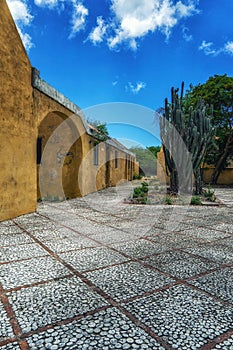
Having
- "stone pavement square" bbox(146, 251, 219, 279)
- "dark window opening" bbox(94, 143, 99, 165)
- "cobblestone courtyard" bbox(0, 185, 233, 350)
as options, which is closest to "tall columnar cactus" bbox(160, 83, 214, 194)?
"dark window opening" bbox(94, 143, 99, 165)

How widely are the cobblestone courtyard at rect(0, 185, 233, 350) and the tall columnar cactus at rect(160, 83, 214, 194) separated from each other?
601 centimetres

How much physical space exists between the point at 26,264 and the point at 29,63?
490 cm

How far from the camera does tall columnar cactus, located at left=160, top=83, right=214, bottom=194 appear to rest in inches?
403

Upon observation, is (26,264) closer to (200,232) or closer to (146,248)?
(146,248)

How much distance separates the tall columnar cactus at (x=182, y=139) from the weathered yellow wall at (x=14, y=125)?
5961 mm

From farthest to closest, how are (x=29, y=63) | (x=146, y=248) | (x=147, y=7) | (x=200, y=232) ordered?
(x=147, y=7) → (x=29, y=63) → (x=200, y=232) → (x=146, y=248)

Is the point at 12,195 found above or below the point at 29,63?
below

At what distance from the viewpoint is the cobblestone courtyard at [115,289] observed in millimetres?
1653

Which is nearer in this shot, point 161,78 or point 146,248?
point 146,248

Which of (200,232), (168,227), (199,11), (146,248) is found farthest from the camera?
(199,11)

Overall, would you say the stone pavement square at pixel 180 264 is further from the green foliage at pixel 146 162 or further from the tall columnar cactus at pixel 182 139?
the green foliage at pixel 146 162

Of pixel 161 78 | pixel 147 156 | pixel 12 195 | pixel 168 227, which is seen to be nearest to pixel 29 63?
pixel 12 195

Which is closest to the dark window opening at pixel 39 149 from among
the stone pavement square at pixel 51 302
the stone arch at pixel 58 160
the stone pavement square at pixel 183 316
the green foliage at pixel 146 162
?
the stone arch at pixel 58 160

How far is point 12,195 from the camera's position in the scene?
5551 millimetres
